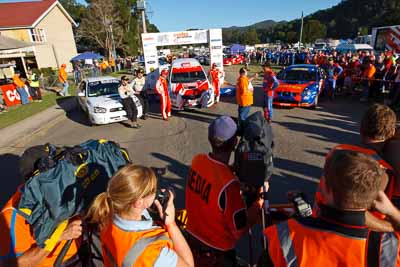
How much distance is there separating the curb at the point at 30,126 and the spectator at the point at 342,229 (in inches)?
379

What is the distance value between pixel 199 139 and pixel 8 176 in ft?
15.4

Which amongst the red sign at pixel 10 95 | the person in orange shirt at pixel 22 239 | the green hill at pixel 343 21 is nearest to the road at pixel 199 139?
the person in orange shirt at pixel 22 239

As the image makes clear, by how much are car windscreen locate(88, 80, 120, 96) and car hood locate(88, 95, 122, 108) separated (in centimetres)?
53

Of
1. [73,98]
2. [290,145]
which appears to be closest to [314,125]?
[290,145]

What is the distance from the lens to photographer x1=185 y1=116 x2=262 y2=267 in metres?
1.93

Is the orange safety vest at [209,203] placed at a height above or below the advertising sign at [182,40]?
below

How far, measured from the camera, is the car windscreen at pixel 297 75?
11221 millimetres

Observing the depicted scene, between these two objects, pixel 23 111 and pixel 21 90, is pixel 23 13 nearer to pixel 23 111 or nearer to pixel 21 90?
pixel 21 90

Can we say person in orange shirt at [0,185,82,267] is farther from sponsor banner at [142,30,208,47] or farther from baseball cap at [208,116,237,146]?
sponsor banner at [142,30,208,47]

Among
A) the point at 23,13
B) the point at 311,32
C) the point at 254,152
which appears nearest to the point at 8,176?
the point at 254,152

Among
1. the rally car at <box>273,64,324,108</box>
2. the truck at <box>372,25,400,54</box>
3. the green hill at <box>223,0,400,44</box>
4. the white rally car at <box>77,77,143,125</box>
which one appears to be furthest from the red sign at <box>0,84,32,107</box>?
the green hill at <box>223,0,400,44</box>

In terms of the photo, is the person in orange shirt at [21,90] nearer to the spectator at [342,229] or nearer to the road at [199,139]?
the road at [199,139]

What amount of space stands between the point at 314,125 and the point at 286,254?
795cm

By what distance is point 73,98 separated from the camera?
16.5m
